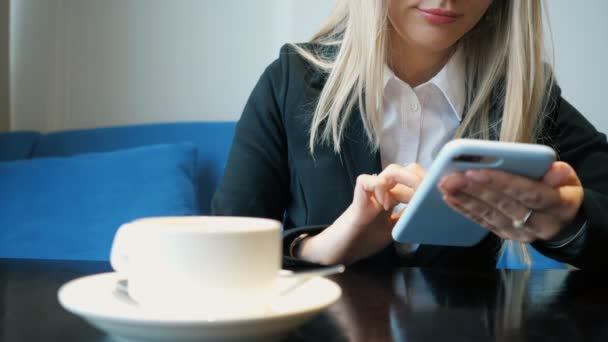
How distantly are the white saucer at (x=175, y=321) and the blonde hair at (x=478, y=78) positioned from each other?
0.63 m

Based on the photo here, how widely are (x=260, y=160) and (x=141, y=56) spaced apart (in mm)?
891

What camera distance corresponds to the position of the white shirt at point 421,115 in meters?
1.08

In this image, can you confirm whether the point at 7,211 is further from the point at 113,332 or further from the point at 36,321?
the point at 113,332

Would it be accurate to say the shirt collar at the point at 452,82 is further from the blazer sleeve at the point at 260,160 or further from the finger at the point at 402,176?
the finger at the point at 402,176

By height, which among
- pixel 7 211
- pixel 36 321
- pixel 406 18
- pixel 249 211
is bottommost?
pixel 7 211

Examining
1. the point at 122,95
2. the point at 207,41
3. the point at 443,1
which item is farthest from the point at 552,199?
the point at 122,95

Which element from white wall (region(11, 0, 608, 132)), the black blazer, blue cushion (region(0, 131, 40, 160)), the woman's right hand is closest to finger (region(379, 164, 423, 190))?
the woman's right hand

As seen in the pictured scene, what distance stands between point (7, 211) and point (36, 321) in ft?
3.32

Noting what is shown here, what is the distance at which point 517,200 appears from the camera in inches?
26.5

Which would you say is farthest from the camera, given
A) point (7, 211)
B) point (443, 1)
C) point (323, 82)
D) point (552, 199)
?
point (7, 211)

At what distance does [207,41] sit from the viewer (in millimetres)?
1815

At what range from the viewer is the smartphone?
0.53 meters

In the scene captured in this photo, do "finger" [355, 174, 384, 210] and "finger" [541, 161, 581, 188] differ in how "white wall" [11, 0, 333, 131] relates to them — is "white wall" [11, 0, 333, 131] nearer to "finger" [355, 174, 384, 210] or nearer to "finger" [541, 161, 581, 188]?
"finger" [355, 174, 384, 210]

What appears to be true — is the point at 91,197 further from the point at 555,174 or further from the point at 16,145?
the point at 555,174
